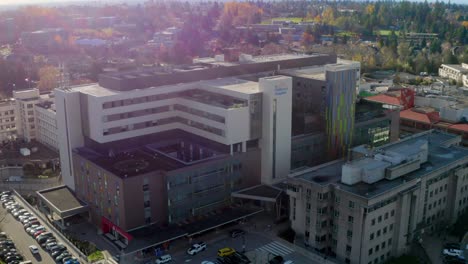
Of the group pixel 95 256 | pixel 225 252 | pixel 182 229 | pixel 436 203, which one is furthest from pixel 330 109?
pixel 95 256

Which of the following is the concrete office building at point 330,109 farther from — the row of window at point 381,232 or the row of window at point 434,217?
the row of window at point 381,232

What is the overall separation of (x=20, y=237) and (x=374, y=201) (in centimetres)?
2129

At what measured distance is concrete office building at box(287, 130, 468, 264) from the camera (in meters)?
26.5

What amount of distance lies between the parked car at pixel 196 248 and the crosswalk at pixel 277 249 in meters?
3.17

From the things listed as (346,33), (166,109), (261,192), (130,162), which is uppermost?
(346,33)

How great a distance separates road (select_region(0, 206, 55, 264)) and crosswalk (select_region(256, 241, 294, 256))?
12.1 metres

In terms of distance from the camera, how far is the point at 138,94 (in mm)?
33906


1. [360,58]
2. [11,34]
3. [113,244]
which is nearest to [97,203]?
[113,244]

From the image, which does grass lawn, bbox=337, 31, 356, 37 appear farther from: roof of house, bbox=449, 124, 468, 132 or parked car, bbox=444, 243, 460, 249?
parked car, bbox=444, 243, 460, 249

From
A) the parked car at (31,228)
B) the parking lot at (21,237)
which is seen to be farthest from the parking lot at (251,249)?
the parked car at (31,228)

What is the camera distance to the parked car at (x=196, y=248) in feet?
93.0

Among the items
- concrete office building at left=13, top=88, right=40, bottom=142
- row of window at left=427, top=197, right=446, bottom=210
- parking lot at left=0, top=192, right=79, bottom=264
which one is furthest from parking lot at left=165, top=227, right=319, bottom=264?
concrete office building at left=13, top=88, right=40, bottom=142

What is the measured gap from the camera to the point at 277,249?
94.4ft

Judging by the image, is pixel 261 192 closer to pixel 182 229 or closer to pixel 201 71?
pixel 182 229
